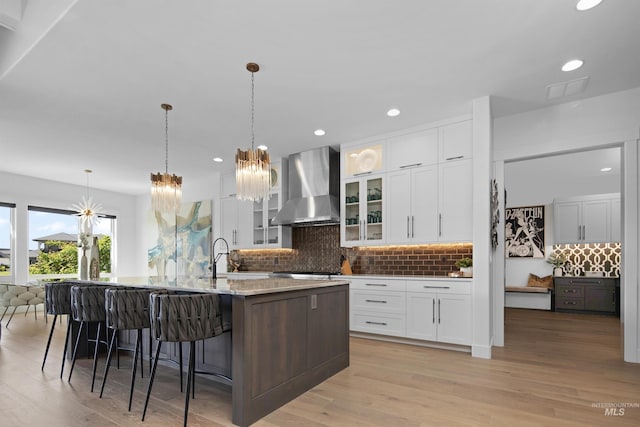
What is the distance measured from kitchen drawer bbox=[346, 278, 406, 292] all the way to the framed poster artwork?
4750 mm

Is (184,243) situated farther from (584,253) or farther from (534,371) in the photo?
(584,253)

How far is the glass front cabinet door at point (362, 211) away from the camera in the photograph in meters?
5.03

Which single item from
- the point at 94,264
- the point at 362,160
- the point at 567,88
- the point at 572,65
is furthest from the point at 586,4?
the point at 94,264

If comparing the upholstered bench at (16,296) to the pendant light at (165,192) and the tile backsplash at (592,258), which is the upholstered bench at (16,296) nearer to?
the pendant light at (165,192)

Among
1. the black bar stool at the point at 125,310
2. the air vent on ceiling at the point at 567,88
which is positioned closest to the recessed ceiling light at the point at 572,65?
the air vent on ceiling at the point at 567,88

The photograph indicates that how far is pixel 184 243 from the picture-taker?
8211 millimetres

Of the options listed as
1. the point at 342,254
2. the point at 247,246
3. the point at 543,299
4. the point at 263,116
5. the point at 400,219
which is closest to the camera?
the point at 263,116

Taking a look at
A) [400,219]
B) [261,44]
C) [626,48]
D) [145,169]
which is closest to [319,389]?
[400,219]

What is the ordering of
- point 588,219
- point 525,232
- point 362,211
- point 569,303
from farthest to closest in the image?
point 525,232, point 588,219, point 569,303, point 362,211

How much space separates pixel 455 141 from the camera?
4352mm

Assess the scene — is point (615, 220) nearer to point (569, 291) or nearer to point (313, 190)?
point (569, 291)

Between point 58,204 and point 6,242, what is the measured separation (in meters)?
1.20

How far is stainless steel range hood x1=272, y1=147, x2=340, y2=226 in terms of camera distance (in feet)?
18.0

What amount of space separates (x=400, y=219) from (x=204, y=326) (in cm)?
312
